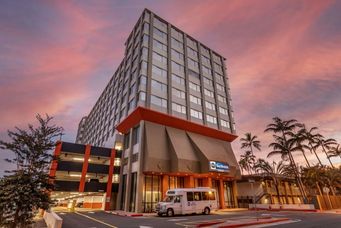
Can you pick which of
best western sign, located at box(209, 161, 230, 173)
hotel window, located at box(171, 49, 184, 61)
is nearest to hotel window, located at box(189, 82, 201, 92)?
hotel window, located at box(171, 49, 184, 61)

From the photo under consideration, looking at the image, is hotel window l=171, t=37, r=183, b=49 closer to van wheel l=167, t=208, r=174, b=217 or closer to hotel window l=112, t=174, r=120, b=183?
hotel window l=112, t=174, r=120, b=183

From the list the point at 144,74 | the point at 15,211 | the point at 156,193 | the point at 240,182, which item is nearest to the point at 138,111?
the point at 144,74

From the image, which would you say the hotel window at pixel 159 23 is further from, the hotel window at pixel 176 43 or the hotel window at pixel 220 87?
the hotel window at pixel 220 87

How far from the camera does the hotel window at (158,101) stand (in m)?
40.6

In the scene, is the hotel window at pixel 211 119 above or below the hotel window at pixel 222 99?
below

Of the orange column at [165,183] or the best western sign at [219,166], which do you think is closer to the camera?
the orange column at [165,183]

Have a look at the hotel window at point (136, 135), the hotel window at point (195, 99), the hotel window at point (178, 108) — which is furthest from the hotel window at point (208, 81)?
the hotel window at point (136, 135)

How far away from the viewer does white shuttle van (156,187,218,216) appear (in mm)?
25734

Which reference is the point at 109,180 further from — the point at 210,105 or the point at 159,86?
the point at 210,105

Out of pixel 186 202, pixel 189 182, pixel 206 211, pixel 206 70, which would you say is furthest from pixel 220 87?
pixel 186 202

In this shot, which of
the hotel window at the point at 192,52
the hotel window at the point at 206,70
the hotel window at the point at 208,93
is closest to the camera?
the hotel window at the point at 208,93

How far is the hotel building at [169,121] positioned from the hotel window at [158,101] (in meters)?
0.21

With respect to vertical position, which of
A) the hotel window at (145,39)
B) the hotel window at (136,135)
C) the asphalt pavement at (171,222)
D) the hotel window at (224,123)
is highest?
the hotel window at (145,39)

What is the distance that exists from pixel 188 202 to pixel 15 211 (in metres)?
19.4
